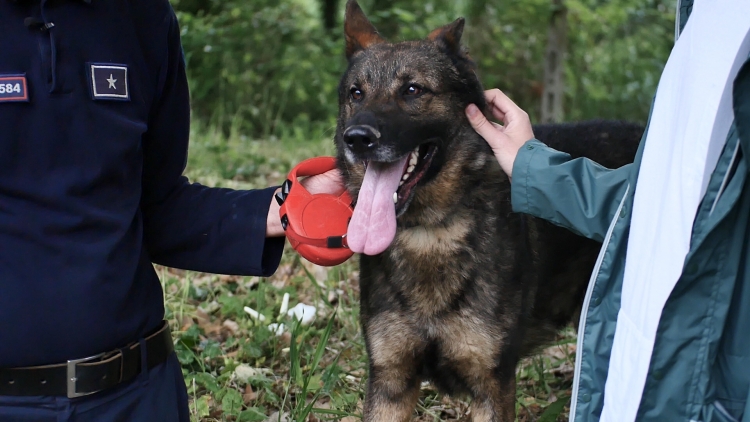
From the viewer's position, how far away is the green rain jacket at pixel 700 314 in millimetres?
1579

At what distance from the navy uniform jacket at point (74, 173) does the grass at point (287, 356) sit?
3.89 feet

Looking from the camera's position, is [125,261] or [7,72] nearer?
[7,72]

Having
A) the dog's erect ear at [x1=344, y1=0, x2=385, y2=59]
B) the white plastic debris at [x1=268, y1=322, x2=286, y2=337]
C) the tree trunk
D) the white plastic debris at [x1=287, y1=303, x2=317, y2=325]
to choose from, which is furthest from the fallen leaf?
the tree trunk

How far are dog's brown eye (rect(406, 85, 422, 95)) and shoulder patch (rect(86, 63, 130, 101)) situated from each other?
1.06m

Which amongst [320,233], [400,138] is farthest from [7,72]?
[400,138]

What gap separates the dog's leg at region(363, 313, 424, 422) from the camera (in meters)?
2.61

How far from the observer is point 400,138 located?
8.19ft

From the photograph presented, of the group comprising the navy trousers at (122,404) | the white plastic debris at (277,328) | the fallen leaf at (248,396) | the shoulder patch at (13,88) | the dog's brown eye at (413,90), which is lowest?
the fallen leaf at (248,396)

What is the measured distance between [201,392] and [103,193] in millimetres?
1682

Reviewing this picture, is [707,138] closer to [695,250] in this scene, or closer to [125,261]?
[695,250]

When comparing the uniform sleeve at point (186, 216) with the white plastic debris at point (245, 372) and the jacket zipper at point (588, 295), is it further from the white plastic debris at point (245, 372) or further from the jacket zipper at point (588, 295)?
the white plastic debris at point (245, 372)

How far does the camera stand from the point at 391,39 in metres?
8.44

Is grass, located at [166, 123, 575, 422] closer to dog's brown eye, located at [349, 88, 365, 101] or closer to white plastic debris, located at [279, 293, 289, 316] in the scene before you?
white plastic debris, located at [279, 293, 289, 316]

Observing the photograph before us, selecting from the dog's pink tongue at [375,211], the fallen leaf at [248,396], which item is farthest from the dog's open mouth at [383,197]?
the fallen leaf at [248,396]
